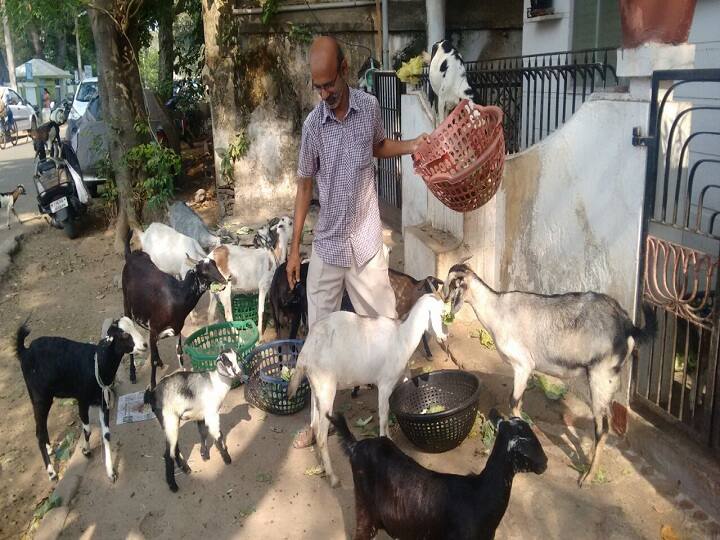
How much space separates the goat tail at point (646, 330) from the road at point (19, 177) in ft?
33.0

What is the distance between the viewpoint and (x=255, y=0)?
10.2 m

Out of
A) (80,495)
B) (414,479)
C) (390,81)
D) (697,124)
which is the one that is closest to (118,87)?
(390,81)

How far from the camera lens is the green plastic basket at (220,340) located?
539cm

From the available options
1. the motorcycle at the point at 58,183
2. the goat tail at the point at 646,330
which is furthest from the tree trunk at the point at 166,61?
the goat tail at the point at 646,330

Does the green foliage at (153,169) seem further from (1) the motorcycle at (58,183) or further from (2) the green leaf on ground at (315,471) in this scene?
(2) the green leaf on ground at (315,471)

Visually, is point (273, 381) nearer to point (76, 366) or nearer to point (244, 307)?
point (76, 366)

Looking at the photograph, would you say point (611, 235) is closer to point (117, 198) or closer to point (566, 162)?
point (566, 162)

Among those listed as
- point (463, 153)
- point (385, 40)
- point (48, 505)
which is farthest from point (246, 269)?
point (385, 40)

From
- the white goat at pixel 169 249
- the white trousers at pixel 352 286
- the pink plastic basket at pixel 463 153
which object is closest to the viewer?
the pink plastic basket at pixel 463 153

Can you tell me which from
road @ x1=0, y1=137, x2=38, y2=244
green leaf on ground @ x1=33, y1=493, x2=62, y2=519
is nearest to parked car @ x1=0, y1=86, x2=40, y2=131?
road @ x1=0, y1=137, x2=38, y2=244

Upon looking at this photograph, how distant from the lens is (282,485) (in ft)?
13.8

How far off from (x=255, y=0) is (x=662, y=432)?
347 inches

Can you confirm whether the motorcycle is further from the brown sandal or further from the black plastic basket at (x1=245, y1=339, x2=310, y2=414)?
the brown sandal

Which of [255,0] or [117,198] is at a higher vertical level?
[255,0]
